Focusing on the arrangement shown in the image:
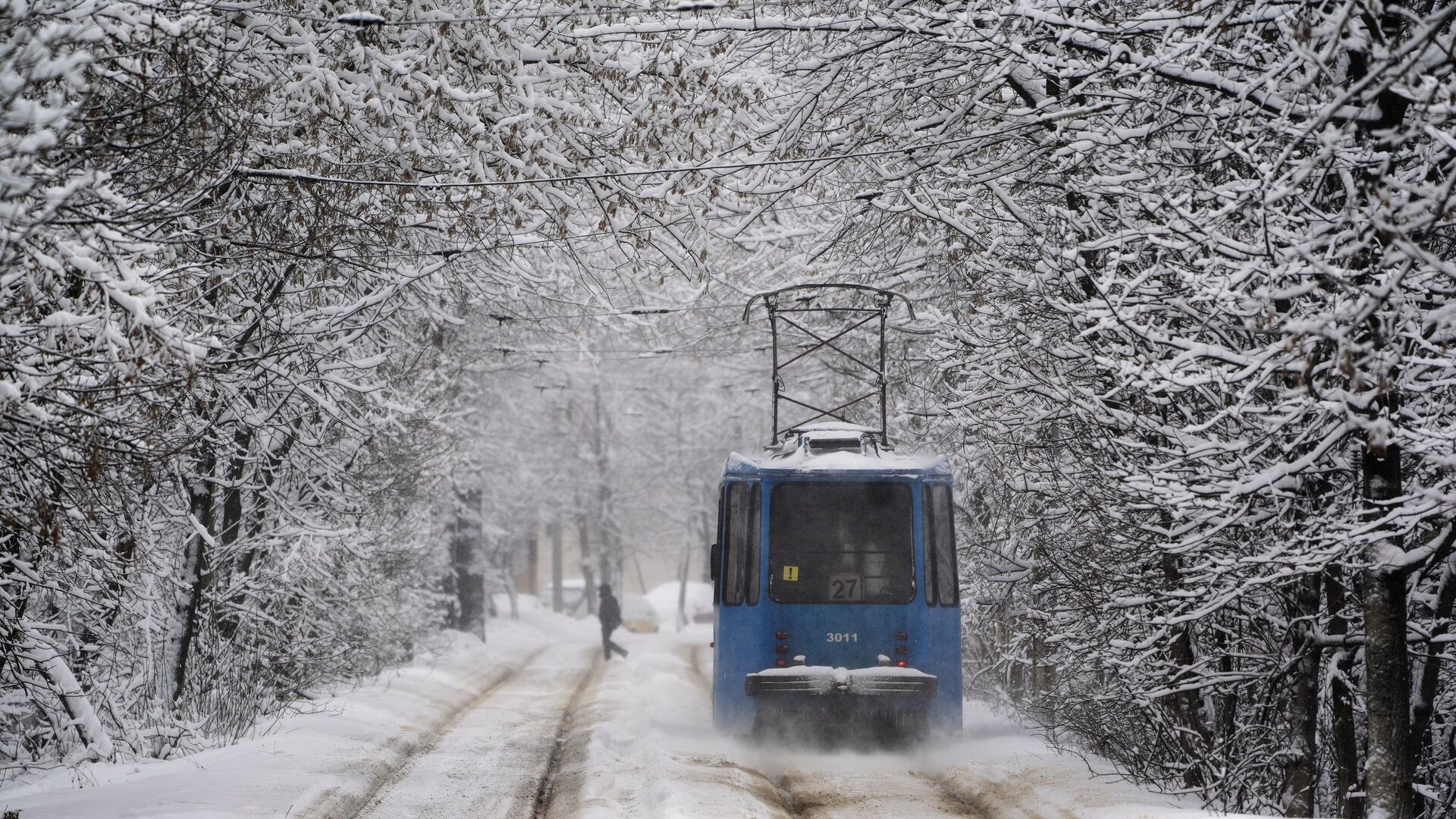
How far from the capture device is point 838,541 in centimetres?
1318

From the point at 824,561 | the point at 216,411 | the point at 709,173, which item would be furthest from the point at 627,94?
the point at 824,561

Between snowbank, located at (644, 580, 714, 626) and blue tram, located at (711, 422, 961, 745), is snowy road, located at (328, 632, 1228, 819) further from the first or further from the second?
snowbank, located at (644, 580, 714, 626)

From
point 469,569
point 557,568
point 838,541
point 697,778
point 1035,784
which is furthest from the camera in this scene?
point 557,568

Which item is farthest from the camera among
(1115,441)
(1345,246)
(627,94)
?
(627,94)

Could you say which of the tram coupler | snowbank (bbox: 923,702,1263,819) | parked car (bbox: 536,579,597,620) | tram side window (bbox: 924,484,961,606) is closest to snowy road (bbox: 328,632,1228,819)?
snowbank (bbox: 923,702,1263,819)

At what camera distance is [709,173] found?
10.7 meters

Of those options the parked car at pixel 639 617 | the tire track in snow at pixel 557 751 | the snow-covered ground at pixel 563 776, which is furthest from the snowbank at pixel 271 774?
the parked car at pixel 639 617

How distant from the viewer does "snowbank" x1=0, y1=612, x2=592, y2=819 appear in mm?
8602

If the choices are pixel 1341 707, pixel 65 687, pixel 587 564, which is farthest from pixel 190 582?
pixel 587 564

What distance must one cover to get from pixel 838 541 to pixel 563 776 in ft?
12.0

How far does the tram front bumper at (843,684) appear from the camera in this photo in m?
12.4

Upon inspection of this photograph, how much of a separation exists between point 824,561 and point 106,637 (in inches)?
264

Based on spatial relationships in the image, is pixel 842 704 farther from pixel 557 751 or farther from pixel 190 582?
pixel 190 582

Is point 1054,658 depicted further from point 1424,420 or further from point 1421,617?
point 1424,420
